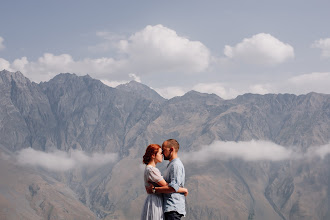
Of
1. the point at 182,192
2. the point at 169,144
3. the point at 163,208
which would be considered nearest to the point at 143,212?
the point at 163,208

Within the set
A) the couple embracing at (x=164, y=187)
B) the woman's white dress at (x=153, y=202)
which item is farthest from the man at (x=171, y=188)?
the woman's white dress at (x=153, y=202)

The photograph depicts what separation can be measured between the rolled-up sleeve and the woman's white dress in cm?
52

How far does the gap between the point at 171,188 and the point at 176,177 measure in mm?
537

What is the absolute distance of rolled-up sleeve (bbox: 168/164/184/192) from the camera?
16719 mm

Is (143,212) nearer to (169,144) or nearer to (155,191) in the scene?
(155,191)

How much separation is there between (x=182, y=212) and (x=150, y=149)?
3.12 m

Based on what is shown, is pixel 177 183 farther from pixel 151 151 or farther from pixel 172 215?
pixel 151 151

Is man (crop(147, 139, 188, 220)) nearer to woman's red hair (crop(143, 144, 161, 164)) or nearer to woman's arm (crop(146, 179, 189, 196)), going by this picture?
woman's arm (crop(146, 179, 189, 196))

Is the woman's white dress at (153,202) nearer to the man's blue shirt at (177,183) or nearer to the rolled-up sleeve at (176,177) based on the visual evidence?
the man's blue shirt at (177,183)

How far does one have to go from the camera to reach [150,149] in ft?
57.3

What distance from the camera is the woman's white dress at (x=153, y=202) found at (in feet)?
56.0

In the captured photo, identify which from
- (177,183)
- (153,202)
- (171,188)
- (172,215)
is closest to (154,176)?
(171,188)

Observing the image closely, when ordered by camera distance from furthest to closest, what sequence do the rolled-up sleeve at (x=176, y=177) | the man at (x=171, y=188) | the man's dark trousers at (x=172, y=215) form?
the man's dark trousers at (x=172, y=215), the man at (x=171, y=188), the rolled-up sleeve at (x=176, y=177)

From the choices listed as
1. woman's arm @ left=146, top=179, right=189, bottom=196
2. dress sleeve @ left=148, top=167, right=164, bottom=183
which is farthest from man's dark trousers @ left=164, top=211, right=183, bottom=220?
dress sleeve @ left=148, top=167, right=164, bottom=183
